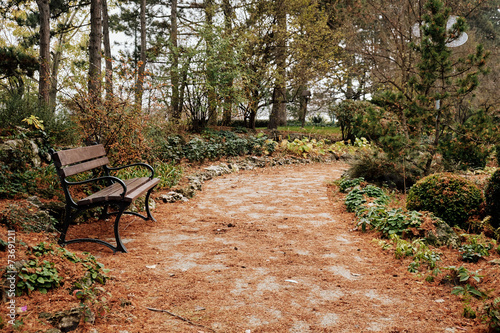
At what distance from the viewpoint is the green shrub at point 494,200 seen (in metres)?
4.59

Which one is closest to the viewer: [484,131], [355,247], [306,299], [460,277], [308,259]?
[306,299]

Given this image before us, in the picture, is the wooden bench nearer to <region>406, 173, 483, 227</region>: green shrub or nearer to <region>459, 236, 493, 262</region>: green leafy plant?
<region>459, 236, 493, 262</region>: green leafy plant

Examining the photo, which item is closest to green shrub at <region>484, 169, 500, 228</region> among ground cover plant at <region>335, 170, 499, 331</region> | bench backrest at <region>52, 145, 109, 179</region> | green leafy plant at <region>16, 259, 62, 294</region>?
ground cover plant at <region>335, 170, 499, 331</region>

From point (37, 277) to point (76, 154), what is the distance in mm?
1964

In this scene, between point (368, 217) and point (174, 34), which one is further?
point (174, 34)

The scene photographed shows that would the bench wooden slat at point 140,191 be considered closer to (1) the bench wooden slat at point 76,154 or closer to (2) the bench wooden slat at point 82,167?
(2) the bench wooden slat at point 82,167

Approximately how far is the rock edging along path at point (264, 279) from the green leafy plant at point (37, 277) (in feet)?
1.55

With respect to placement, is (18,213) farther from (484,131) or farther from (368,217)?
(484,131)

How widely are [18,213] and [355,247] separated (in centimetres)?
369

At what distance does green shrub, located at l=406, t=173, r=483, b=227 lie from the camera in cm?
486

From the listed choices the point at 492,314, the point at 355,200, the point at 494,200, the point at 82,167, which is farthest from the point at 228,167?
the point at 492,314

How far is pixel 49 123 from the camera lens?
242 inches

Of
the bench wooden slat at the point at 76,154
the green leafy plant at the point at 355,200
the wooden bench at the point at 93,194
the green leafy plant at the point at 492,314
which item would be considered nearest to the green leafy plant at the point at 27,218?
the wooden bench at the point at 93,194

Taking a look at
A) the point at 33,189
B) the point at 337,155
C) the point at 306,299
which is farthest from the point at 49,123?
the point at 337,155
